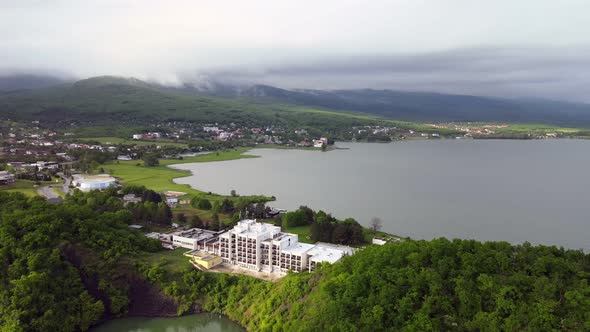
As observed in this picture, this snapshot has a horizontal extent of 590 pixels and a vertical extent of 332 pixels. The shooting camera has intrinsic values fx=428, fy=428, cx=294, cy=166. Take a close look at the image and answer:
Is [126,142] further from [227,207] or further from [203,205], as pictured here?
[227,207]

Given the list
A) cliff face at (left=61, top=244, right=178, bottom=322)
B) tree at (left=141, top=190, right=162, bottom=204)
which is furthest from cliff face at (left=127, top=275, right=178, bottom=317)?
tree at (left=141, top=190, right=162, bottom=204)

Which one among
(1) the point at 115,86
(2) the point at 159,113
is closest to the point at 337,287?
(2) the point at 159,113

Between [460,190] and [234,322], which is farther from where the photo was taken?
[460,190]

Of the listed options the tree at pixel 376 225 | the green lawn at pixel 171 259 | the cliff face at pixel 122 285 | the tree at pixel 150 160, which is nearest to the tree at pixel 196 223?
the green lawn at pixel 171 259

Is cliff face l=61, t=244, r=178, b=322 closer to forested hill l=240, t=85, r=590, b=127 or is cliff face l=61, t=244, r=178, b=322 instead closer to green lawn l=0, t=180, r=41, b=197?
green lawn l=0, t=180, r=41, b=197

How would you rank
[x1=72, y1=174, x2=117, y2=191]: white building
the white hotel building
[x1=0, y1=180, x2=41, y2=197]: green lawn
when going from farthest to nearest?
[x1=72, y1=174, x2=117, y2=191]: white building
[x1=0, y1=180, x2=41, y2=197]: green lawn
the white hotel building

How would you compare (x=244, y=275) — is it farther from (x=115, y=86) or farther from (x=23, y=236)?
(x=115, y=86)
